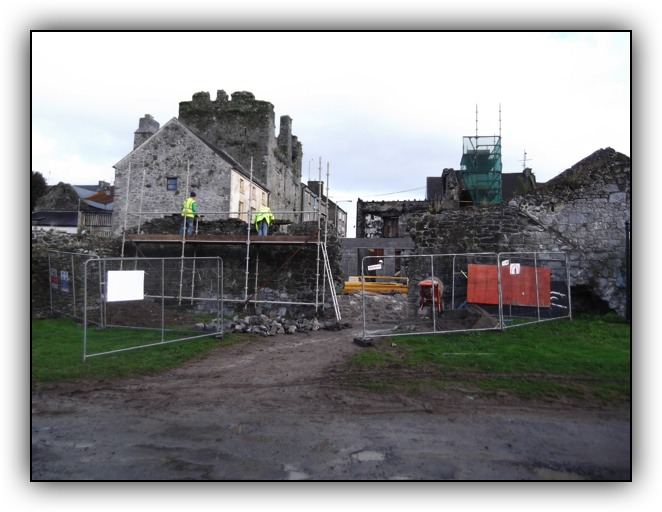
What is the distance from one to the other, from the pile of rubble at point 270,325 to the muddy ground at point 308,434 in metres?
4.48

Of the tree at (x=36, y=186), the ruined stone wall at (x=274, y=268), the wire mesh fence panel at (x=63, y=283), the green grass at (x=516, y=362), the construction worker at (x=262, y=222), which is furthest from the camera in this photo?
the construction worker at (x=262, y=222)

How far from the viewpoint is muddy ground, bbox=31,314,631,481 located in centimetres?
419

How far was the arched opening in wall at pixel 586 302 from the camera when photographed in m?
9.99

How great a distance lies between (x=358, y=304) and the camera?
48.3 ft

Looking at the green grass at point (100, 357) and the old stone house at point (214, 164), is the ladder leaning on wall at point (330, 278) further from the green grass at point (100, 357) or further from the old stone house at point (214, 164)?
the green grass at point (100, 357)

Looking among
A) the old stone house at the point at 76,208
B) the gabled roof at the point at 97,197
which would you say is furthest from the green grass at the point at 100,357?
the gabled roof at the point at 97,197

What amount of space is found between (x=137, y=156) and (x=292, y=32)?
21.7 m

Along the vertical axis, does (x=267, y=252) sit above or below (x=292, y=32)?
below

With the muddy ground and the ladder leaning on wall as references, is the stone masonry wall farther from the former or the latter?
the muddy ground

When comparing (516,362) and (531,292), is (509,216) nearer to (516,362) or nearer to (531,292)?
(531,292)

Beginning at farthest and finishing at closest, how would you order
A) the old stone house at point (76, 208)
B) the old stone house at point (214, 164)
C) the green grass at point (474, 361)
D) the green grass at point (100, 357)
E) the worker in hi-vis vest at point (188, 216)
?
1. the old stone house at point (76, 208)
2. the old stone house at point (214, 164)
3. the worker in hi-vis vest at point (188, 216)
4. the green grass at point (100, 357)
5. the green grass at point (474, 361)

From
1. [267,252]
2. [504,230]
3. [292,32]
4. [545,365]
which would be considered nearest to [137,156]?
[267,252]
